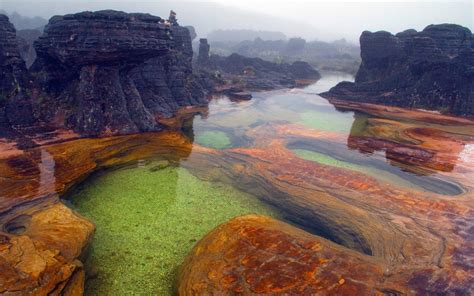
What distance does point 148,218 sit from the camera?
9289 millimetres

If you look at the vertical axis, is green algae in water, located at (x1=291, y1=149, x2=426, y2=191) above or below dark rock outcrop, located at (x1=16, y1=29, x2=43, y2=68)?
below

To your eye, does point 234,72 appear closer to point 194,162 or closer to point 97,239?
point 194,162

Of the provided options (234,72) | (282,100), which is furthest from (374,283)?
(234,72)

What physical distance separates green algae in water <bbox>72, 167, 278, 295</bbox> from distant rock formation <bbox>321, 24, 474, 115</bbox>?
71.7 ft

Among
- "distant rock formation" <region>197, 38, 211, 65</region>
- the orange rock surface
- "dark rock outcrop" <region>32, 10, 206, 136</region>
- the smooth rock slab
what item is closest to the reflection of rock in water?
the orange rock surface

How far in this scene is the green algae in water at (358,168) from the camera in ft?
39.0

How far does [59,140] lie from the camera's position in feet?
46.2

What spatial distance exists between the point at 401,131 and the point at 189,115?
12.7 m

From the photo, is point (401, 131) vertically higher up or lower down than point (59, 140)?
higher up

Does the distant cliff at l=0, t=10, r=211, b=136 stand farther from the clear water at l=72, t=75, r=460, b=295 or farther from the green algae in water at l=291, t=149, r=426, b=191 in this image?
the green algae in water at l=291, t=149, r=426, b=191

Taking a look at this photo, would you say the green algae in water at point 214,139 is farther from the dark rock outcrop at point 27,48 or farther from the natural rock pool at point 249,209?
the dark rock outcrop at point 27,48

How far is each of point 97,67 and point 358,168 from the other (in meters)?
12.7

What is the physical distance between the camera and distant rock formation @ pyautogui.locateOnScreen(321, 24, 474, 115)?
2486 centimetres

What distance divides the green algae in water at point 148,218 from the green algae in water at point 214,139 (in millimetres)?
3500
